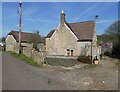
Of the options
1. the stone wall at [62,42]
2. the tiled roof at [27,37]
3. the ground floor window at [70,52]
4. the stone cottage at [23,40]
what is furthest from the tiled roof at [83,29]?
the tiled roof at [27,37]

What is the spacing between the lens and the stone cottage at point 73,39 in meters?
37.5

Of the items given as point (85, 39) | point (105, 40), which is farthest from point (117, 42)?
point (105, 40)

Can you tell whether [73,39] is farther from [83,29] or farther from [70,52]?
[83,29]

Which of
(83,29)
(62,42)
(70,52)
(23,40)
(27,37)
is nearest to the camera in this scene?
(70,52)

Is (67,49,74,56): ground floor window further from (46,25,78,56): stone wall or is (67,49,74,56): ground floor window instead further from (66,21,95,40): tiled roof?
(66,21,95,40): tiled roof

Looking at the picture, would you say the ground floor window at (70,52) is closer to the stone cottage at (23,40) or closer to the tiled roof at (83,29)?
the tiled roof at (83,29)

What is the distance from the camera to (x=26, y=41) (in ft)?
227

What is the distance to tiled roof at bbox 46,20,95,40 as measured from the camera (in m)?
38.3

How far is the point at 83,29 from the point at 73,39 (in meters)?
2.95

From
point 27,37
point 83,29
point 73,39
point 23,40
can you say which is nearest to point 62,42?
point 73,39

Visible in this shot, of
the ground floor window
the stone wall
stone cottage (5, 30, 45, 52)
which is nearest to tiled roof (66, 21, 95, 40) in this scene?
the stone wall

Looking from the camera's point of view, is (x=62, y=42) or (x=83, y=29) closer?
(x=83, y=29)

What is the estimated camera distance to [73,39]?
3941 cm

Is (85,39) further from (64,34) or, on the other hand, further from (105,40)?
(105,40)
